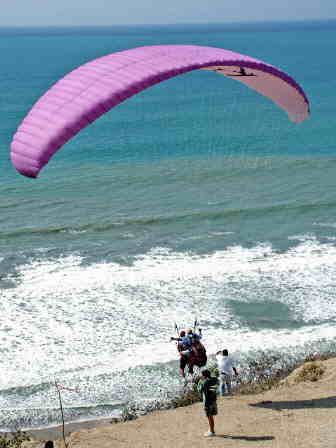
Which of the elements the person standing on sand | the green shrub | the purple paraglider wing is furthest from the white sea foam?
the purple paraglider wing

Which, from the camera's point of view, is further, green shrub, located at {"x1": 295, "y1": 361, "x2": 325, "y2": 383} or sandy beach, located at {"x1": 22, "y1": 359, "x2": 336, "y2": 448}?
green shrub, located at {"x1": 295, "y1": 361, "x2": 325, "y2": 383}

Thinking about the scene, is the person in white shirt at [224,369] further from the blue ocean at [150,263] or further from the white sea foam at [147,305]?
the white sea foam at [147,305]

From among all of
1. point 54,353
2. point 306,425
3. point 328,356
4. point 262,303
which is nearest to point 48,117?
point 306,425

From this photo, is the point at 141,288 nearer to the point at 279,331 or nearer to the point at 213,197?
the point at 279,331

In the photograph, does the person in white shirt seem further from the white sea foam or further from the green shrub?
the white sea foam

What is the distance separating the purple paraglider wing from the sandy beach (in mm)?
4413

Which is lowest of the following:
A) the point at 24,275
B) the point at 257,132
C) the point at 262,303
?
the point at 262,303

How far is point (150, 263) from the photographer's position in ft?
70.0

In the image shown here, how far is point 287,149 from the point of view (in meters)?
39.7

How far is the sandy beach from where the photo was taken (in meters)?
10.8

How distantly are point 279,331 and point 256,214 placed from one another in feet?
31.8

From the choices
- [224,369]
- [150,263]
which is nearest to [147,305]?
[150,263]

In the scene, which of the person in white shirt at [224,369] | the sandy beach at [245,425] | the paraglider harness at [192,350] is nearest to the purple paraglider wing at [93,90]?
the sandy beach at [245,425]

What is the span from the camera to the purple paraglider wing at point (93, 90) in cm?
993
